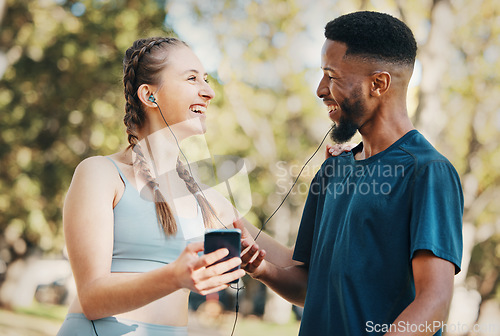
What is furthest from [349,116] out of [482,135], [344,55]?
[482,135]

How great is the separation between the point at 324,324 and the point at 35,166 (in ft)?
32.1

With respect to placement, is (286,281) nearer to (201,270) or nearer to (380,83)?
(201,270)

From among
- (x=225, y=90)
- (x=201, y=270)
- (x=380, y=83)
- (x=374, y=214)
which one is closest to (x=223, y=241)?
(x=201, y=270)

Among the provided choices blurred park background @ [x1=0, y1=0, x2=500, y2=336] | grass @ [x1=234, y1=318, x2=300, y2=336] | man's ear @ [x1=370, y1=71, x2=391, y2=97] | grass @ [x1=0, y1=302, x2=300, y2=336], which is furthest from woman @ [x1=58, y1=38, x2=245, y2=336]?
grass @ [x1=234, y1=318, x2=300, y2=336]

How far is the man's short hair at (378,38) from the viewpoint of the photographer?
7.06 feet

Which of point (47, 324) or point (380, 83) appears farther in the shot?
point (47, 324)

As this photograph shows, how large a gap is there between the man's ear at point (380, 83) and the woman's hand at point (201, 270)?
95 cm

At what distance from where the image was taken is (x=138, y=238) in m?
2.01

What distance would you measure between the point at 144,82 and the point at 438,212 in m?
1.31

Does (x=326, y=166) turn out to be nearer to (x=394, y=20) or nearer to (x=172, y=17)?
(x=394, y=20)

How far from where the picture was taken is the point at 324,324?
2.01 m

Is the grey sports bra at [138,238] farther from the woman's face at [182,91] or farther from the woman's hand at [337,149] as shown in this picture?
the woman's hand at [337,149]

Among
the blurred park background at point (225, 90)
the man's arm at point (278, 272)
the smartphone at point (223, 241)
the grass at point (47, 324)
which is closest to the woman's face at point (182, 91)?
the man's arm at point (278, 272)

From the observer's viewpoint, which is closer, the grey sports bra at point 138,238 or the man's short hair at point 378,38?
the grey sports bra at point 138,238
